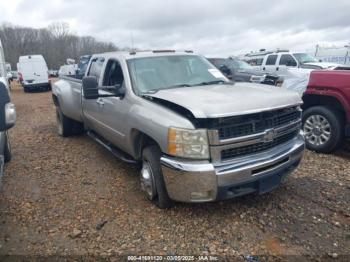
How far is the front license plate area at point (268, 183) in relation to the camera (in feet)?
10.5

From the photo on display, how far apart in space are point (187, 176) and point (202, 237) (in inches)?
25.3

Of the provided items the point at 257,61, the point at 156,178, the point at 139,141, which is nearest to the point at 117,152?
the point at 139,141

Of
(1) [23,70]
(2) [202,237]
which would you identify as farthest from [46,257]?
(1) [23,70]

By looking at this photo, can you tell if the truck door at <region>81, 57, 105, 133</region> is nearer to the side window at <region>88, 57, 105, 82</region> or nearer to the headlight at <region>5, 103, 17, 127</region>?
the side window at <region>88, 57, 105, 82</region>

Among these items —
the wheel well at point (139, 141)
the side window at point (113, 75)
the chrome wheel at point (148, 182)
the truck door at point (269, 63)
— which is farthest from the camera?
the truck door at point (269, 63)

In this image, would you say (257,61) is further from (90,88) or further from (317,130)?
(90,88)

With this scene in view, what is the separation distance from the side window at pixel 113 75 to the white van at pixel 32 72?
18289mm

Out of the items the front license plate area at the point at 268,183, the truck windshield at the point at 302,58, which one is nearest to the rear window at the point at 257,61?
the truck windshield at the point at 302,58

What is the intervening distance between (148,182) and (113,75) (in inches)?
71.5

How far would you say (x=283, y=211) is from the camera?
11.3 ft

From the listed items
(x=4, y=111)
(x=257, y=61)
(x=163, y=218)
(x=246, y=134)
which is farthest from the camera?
(x=257, y=61)

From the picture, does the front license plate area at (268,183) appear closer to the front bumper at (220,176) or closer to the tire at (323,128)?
the front bumper at (220,176)

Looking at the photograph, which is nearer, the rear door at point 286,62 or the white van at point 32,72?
the rear door at point 286,62

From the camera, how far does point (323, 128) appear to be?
5.11 metres
